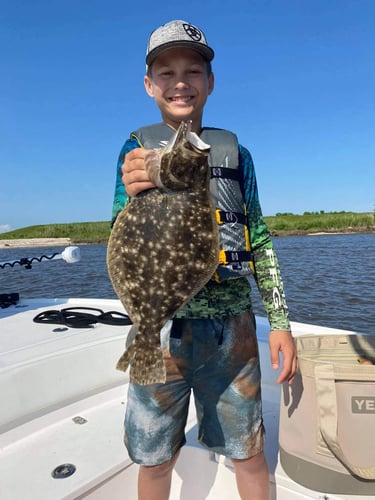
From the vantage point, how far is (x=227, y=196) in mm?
2240

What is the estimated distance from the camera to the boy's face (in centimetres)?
213

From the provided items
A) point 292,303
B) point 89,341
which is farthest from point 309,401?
point 292,303

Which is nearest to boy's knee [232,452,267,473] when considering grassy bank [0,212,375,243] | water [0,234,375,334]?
water [0,234,375,334]

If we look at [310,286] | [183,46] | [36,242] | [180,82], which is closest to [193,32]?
[183,46]

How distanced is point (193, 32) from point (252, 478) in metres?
2.39

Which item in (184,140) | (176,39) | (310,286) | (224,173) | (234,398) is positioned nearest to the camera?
(184,140)

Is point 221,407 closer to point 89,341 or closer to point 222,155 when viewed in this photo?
point 222,155

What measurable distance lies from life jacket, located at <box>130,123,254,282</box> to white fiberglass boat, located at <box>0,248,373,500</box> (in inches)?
58.7

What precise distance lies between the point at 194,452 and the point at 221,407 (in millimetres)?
992

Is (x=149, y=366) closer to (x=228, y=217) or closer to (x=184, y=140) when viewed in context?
(x=228, y=217)

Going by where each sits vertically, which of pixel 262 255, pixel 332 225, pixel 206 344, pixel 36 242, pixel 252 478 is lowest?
pixel 252 478

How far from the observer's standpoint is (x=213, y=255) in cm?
183

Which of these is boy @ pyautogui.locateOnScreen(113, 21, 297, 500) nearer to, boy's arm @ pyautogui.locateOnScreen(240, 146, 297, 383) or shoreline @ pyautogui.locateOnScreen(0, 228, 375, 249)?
boy's arm @ pyautogui.locateOnScreen(240, 146, 297, 383)

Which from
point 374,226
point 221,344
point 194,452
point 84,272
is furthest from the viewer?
point 374,226
